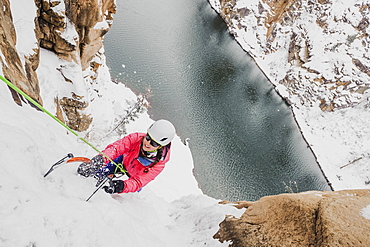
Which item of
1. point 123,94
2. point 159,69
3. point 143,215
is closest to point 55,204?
point 143,215

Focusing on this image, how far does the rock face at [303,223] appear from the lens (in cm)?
285

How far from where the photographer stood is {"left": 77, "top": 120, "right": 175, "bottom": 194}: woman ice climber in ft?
10.7

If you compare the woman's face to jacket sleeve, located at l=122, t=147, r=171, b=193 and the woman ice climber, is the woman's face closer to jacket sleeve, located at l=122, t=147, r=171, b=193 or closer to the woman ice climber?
the woman ice climber

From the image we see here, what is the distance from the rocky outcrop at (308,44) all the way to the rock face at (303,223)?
25384 mm

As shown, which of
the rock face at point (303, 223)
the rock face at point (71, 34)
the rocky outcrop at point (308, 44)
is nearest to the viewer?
the rock face at point (303, 223)

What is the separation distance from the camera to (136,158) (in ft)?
12.2

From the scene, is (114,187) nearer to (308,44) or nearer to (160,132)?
(160,132)

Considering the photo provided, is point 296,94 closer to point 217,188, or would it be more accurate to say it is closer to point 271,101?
point 271,101

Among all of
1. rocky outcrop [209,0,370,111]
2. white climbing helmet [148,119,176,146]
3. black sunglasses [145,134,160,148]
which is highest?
rocky outcrop [209,0,370,111]

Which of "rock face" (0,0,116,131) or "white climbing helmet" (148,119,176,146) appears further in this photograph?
"rock face" (0,0,116,131)

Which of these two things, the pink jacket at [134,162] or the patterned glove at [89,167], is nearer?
the patterned glove at [89,167]

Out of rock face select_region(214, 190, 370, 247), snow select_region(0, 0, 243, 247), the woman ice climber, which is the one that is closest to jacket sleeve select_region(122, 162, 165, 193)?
the woman ice climber

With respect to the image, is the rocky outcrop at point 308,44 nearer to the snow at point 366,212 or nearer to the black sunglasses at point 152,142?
the snow at point 366,212

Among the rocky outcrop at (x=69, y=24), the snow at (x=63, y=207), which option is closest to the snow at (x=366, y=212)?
the snow at (x=63, y=207)
